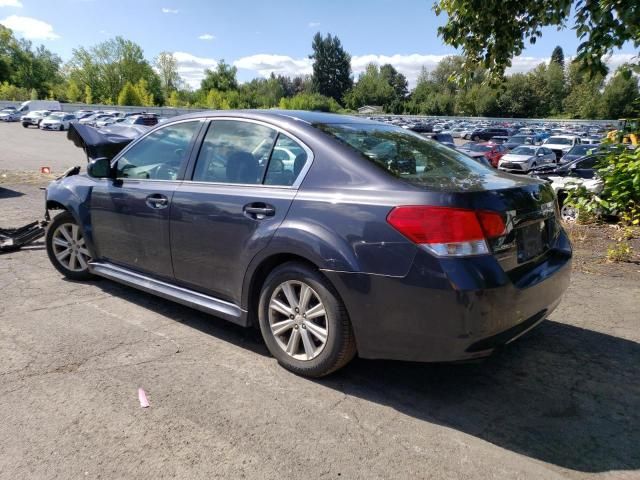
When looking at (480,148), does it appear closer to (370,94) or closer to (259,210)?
(259,210)

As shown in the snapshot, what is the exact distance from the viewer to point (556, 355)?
12.3 feet

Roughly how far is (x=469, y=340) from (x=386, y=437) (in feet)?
2.18

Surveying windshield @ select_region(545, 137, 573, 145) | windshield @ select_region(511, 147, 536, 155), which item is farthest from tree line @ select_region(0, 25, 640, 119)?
windshield @ select_region(511, 147, 536, 155)

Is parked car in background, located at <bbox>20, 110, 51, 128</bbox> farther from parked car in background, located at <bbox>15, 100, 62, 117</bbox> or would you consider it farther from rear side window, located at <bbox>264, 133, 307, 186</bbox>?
rear side window, located at <bbox>264, 133, 307, 186</bbox>

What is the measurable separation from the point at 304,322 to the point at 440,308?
918 mm

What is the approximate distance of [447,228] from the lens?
2.73 m

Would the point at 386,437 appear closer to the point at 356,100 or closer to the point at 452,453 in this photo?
the point at 452,453

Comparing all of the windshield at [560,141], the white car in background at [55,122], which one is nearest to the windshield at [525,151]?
the windshield at [560,141]

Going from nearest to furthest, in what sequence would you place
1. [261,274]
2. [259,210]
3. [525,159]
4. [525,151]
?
[259,210] < [261,274] < [525,159] < [525,151]

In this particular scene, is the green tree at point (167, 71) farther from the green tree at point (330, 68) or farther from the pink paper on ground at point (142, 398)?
the pink paper on ground at point (142, 398)

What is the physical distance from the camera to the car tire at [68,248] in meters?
5.04

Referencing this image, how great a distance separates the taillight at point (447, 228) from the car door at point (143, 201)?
1975 millimetres

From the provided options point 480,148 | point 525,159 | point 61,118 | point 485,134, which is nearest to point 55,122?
point 61,118

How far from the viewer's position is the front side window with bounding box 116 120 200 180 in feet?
13.4
